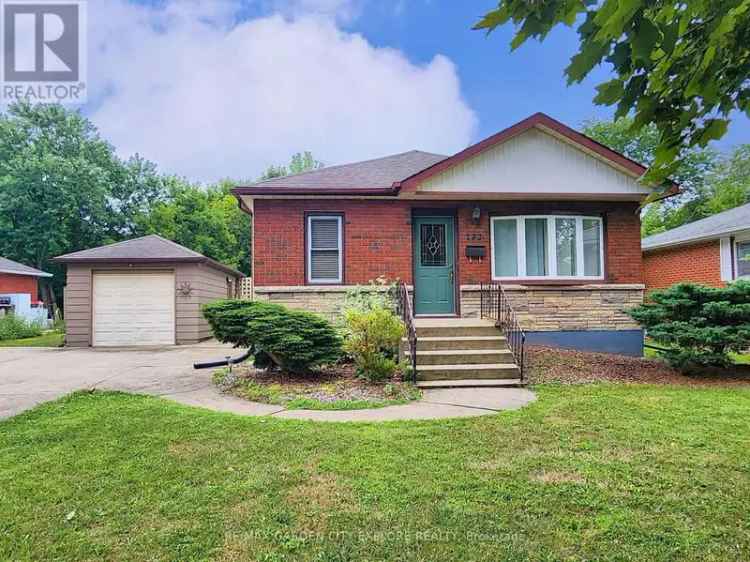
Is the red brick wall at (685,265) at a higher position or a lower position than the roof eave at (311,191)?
lower

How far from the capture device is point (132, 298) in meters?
12.7

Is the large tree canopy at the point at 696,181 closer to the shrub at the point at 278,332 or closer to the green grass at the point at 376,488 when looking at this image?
the shrub at the point at 278,332

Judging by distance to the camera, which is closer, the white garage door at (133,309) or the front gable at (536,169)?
the front gable at (536,169)

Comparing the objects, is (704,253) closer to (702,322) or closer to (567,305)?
(567,305)

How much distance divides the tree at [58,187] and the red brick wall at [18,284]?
392cm

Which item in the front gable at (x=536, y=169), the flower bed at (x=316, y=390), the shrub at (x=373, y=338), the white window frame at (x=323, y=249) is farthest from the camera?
the white window frame at (x=323, y=249)

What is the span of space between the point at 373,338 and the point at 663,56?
4.63 meters

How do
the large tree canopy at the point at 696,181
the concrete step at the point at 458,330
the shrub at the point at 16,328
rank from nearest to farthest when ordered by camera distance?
the concrete step at the point at 458,330, the shrub at the point at 16,328, the large tree canopy at the point at 696,181

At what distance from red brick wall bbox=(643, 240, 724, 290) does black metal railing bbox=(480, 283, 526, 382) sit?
8.81 meters

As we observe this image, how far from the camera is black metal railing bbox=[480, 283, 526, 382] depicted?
6581mm

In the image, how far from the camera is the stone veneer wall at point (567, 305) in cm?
898

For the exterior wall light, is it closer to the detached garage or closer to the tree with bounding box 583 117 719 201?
the detached garage

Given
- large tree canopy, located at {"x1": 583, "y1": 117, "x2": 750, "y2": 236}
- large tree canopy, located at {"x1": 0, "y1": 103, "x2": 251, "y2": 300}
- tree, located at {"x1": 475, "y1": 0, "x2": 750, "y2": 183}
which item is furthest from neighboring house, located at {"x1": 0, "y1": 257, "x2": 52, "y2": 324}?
large tree canopy, located at {"x1": 583, "y1": 117, "x2": 750, "y2": 236}

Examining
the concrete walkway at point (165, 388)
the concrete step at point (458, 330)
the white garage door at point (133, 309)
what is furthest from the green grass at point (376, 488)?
the white garage door at point (133, 309)
